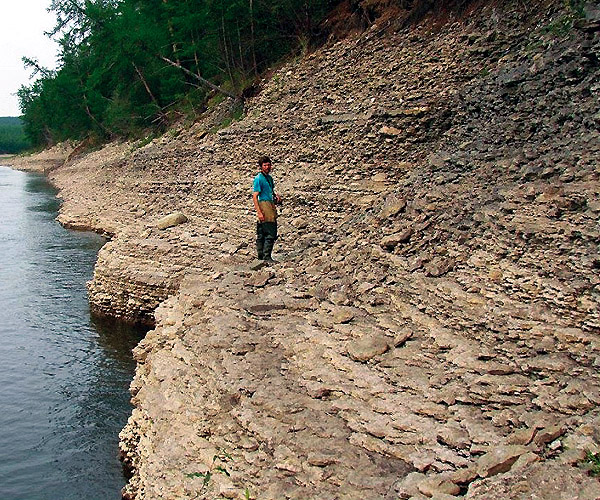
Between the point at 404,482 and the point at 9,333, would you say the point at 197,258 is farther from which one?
the point at 404,482

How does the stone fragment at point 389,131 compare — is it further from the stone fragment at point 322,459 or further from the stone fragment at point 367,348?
the stone fragment at point 322,459

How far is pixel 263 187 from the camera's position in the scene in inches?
401

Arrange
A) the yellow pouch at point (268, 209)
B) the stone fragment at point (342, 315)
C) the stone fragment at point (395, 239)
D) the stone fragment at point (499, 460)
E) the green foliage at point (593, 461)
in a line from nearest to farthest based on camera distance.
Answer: the green foliage at point (593, 461) < the stone fragment at point (499, 460) < the stone fragment at point (342, 315) < the stone fragment at point (395, 239) < the yellow pouch at point (268, 209)

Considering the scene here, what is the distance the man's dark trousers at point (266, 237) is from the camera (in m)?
10.5

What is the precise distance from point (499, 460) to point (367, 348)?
2460 mm

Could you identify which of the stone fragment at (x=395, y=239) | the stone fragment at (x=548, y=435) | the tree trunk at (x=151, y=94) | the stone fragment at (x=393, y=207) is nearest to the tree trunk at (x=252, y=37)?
the tree trunk at (x=151, y=94)

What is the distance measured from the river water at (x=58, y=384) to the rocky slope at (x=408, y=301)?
766 mm

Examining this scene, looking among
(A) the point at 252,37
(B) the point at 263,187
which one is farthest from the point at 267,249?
(A) the point at 252,37

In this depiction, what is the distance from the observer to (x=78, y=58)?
51.3 m

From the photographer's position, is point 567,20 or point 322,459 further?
point 567,20

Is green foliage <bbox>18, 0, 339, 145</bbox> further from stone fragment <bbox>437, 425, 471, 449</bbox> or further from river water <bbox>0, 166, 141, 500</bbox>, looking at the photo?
stone fragment <bbox>437, 425, 471, 449</bbox>

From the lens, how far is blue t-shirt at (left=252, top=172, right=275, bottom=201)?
1014cm

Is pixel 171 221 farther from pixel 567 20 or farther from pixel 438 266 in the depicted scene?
pixel 567 20

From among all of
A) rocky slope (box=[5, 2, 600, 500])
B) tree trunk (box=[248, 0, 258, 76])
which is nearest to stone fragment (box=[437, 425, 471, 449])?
rocky slope (box=[5, 2, 600, 500])
